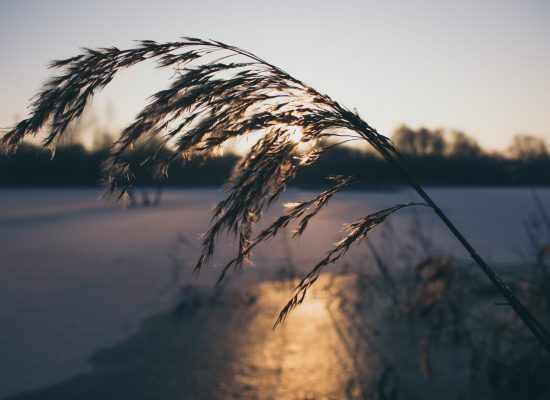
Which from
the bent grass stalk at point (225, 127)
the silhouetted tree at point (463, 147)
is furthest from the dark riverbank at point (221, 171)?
the bent grass stalk at point (225, 127)

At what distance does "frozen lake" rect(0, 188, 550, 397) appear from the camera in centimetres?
452

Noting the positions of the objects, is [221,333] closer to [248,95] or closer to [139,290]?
[139,290]

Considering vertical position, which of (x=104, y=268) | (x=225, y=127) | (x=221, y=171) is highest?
(x=221, y=171)

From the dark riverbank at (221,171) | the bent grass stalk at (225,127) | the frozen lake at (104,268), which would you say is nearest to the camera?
the bent grass stalk at (225,127)

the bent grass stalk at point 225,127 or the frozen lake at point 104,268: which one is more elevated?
the bent grass stalk at point 225,127

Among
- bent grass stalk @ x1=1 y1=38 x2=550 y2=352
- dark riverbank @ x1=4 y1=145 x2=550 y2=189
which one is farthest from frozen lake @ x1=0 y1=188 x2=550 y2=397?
dark riverbank @ x1=4 y1=145 x2=550 y2=189

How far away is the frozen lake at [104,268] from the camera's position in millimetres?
4520

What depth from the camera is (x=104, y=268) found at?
7984 mm

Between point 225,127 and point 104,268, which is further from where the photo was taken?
point 104,268

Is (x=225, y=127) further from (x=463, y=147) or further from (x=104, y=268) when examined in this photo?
(x=463, y=147)

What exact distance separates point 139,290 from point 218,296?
1178 mm

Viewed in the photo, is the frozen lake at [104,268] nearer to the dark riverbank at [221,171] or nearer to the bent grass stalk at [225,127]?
the bent grass stalk at [225,127]

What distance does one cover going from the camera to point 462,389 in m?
3.54

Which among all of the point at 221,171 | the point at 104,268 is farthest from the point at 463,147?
the point at 104,268
